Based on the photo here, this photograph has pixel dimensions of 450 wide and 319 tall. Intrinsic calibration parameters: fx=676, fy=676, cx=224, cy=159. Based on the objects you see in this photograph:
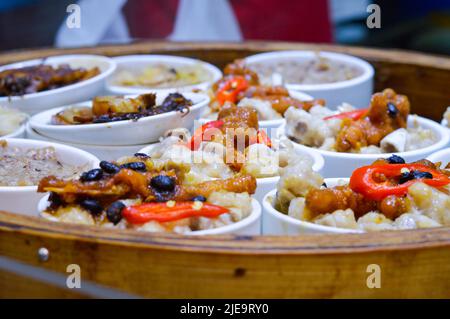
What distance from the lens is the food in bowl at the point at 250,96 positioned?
355 centimetres

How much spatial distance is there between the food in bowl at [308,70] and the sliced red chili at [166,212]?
1.86 metres

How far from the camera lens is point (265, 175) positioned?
2.81 metres

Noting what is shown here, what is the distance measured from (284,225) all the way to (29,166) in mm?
1275

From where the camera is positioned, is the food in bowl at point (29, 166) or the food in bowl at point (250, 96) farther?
the food in bowl at point (250, 96)

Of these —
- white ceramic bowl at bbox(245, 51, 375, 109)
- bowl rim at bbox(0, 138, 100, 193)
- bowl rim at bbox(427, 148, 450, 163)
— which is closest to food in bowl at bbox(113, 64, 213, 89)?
white ceramic bowl at bbox(245, 51, 375, 109)

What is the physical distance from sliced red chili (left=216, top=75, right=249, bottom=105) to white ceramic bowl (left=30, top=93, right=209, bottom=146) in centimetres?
35

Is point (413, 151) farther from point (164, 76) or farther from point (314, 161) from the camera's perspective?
point (164, 76)

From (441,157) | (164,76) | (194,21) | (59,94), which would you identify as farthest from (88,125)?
(194,21)

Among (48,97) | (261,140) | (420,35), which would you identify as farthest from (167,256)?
(420,35)

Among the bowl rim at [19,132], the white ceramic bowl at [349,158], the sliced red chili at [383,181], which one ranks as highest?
the sliced red chili at [383,181]

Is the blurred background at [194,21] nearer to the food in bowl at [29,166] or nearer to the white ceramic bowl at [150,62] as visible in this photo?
the white ceramic bowl at [150,62]

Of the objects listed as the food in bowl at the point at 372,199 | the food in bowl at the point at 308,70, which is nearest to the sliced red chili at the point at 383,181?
the food in bowl at the point at 372,199
